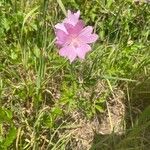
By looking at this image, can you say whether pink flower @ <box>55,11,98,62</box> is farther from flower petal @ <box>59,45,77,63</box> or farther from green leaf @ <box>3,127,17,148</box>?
green leaf @ <box>3,127,17,148</box>

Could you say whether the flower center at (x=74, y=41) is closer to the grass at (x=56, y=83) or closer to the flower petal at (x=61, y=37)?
the flower petal at (x=61, y=37)

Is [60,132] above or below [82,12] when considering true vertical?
below

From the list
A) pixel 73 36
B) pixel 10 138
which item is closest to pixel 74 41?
pixel 73 36

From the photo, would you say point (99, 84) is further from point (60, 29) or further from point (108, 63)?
point (60, 29)

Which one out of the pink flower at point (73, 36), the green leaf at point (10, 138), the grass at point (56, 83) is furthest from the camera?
the grass at point (56, 83)

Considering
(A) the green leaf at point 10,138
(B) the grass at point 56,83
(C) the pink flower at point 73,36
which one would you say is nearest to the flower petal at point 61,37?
(C) the pink flower at point 73,36

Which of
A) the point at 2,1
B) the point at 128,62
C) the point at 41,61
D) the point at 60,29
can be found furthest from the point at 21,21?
the point at 60,29

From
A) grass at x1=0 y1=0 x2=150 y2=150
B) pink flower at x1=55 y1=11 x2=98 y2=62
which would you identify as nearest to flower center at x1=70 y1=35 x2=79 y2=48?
pink flower at x1=55 y1=11 x2=98 y2=62
